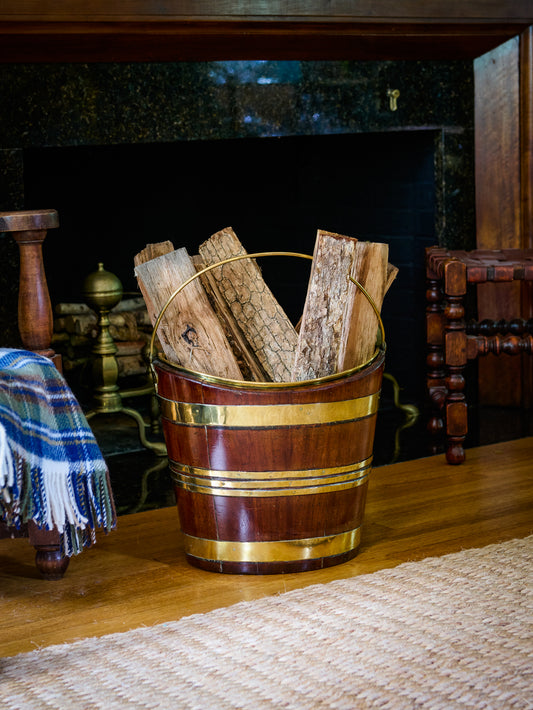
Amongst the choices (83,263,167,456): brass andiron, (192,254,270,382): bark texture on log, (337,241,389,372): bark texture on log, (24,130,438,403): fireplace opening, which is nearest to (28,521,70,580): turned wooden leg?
(192,254,270,382): bark texture on log

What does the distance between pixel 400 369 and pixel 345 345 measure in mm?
1616

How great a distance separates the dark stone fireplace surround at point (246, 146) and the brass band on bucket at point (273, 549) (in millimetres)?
1091

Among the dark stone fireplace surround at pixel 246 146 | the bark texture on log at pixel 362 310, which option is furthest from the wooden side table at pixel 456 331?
the bark texture on log at pixel 362 310

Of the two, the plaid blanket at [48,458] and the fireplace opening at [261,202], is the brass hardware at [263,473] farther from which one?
the fireplace opening at [261,202]

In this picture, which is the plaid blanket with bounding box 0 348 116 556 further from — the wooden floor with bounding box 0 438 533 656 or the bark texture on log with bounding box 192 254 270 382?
the bark texture on log with bounding box 192 254 270 382

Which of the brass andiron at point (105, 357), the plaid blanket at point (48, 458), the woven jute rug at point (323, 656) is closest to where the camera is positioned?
the woven jute rug at point (323, 656)

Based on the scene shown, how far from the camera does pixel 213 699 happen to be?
→ 4.17 feet

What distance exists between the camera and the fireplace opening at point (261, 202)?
3143mm

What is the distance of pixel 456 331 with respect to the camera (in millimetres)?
2463

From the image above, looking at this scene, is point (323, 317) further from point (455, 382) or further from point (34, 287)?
point (455, 382)

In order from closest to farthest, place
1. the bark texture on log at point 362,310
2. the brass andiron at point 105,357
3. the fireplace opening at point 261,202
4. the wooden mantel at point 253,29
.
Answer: the bark texture on log at point 362,310, the wooden mantel at point 253,29, the brass andiron at point 105,357, the fireplace opening at point 261,202

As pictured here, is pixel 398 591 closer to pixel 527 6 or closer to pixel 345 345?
pixel 345 345

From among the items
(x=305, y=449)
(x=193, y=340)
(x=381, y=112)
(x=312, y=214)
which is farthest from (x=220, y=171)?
(x=305, y=449)

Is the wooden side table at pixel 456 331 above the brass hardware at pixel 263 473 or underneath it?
above
